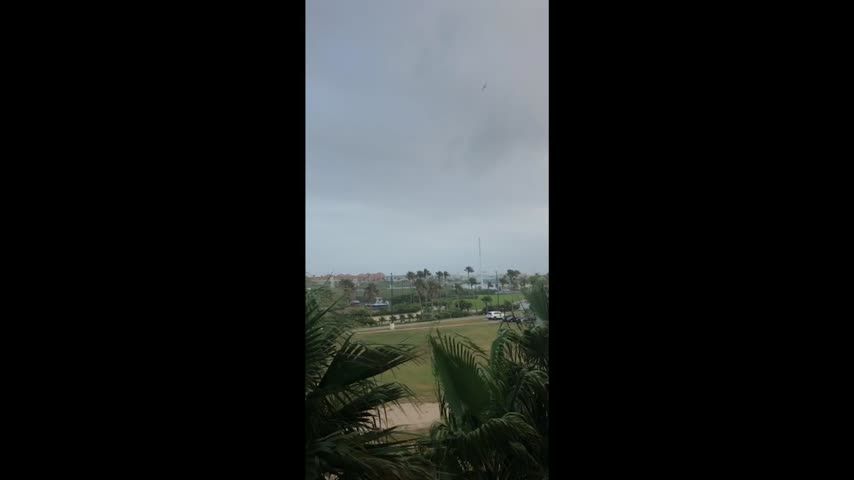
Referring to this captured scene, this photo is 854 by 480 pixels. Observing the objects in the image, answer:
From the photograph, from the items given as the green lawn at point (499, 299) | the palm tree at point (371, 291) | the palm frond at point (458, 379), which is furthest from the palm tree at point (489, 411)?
the palm tree at point (371, 291)

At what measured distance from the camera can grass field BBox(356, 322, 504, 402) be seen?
4.97ft

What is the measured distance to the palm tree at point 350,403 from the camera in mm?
1308

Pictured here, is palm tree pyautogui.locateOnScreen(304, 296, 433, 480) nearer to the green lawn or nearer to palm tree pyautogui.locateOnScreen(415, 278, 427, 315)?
palm tree pyautogui.locateOnScreen(415, 278, 427, 315)

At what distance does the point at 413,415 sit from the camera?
156 cm

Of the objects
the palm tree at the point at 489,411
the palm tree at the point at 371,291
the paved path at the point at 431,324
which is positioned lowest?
the palm tree at the point at 489,411

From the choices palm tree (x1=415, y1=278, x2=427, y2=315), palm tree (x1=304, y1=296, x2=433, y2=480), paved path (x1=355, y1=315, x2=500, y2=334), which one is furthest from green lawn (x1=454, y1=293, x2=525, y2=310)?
palm tree (x1=304, y1=296, x2=433, y2=480)

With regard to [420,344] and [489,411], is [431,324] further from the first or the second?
[489,411]

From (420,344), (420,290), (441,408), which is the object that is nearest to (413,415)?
(441,408)

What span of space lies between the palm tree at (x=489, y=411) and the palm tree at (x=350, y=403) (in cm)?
14

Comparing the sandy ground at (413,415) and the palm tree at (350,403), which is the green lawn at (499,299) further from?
the sandy ground at (413,415)
